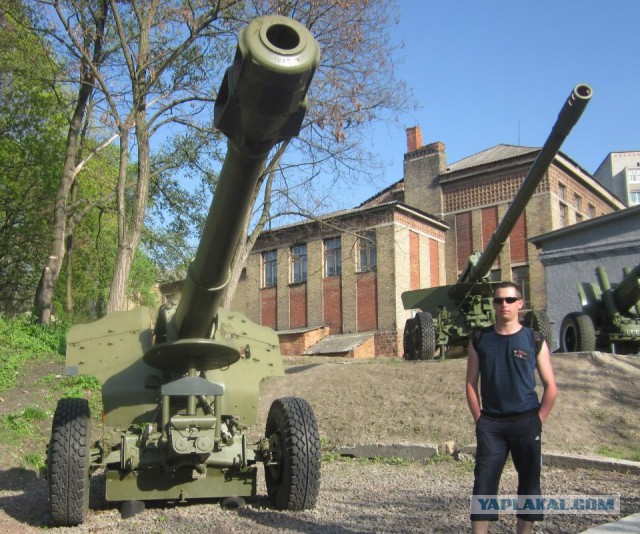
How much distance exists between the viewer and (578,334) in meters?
13.1

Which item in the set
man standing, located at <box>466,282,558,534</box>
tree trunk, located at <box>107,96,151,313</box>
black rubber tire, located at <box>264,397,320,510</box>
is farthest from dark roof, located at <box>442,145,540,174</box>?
man standing, located at <box>466,282,558,534</box>

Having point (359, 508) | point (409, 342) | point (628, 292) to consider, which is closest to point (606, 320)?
point (628, 292)

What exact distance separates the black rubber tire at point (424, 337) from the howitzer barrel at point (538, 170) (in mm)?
1051

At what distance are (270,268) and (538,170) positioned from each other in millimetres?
23945

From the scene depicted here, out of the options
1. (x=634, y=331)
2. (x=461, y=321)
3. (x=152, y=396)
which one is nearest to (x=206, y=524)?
(x=152, y=396)

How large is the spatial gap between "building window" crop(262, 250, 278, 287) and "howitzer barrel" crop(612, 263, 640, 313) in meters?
20.6

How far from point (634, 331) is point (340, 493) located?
30.6 feet

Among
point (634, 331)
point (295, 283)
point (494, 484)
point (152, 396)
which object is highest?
point (295, 283)

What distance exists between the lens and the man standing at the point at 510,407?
3.59 metres

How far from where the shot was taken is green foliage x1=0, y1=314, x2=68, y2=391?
40.1 ft

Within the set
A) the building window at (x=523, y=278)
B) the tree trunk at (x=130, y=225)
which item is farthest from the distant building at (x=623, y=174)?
the tree trunk at (x=130, y=225)

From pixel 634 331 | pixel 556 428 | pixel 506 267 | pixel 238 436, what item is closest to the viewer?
pixel 238 436

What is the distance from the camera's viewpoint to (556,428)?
870 cm

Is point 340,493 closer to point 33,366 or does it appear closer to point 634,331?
point 33,366
